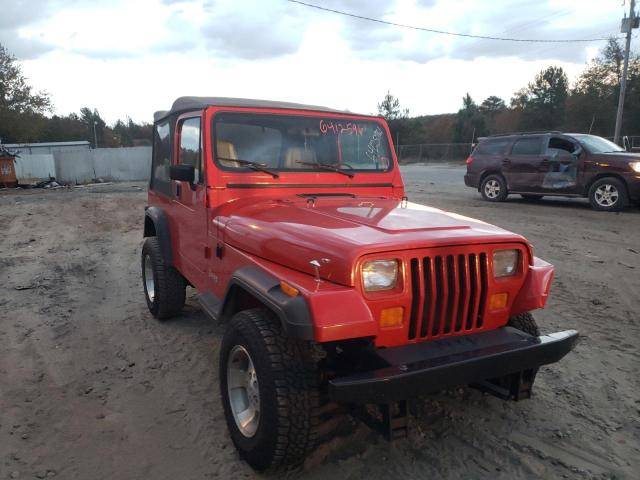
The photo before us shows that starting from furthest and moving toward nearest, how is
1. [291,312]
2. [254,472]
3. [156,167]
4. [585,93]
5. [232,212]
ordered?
[585,93] → [156,167] → [232,212] → [254,472] → [291,312]

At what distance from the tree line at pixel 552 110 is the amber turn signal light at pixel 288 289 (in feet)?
136

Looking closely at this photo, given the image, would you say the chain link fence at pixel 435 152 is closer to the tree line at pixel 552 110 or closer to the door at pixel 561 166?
the tree line at pixel 552 110

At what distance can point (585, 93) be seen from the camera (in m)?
39.4

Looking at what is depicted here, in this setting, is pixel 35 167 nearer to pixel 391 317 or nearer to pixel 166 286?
pixel 166 286

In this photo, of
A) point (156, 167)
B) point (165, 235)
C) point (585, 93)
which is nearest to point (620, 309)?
point (165, 235)

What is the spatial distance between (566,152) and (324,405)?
10205mm

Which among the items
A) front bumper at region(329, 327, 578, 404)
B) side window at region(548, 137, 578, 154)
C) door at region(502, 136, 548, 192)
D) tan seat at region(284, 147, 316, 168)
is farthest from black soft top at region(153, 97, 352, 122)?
door at region(502, 136, 548, 192)

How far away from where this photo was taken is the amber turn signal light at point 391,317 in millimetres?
2273

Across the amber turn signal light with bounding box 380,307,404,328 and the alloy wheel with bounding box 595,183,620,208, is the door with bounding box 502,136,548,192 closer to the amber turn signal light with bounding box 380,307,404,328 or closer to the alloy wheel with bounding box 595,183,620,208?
the alloy wheel with bounding box 595,183,620,208

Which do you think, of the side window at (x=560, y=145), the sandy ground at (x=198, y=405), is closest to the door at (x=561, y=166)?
the side window at (x=560, y=145)

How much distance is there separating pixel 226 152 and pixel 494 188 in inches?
403

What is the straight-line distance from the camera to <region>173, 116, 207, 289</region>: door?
11.6 feet

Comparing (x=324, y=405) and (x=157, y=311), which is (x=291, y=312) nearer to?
(x=324, y=405)

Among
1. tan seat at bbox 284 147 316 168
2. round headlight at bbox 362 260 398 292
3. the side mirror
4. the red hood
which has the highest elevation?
tan seat at bbox 284 147 316 168
